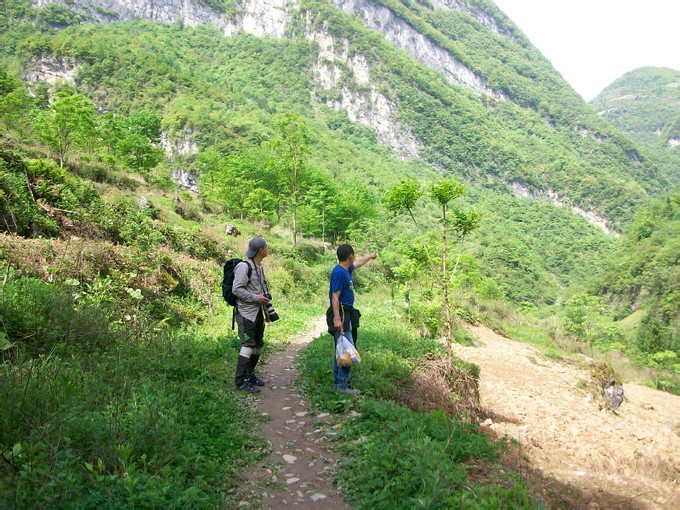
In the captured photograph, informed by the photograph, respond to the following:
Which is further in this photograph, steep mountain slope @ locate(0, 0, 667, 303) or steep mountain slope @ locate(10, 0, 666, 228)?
steep mountain slope @ locate(10, 0, 666, 228)

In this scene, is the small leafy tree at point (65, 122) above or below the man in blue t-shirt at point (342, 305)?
above

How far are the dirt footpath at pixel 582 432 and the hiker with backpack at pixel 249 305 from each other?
3922 millimetres

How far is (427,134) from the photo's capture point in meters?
158

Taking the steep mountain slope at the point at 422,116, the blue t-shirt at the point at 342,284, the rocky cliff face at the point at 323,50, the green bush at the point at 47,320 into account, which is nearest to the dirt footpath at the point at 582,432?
the blue t-shirt at the point at 342,284

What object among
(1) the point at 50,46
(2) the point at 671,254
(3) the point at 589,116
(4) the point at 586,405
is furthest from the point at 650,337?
(3) the point at 589,116

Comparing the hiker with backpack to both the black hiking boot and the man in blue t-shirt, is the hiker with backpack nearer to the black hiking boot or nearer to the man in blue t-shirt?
the black hiking boot

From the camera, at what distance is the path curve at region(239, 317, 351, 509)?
329cm

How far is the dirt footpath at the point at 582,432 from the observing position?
18.6ft

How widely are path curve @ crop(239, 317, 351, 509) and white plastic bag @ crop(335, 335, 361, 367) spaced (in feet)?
2.28

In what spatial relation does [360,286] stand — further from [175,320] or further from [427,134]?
[427,134]

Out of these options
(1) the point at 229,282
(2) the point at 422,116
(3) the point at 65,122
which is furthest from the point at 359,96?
(1) the point at 229,282

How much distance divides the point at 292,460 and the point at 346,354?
1549 mm

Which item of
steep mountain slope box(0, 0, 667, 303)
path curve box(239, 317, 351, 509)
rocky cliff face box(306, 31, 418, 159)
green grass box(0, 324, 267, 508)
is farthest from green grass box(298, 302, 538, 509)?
rocky cliff face box(306, 31, 418, 159)

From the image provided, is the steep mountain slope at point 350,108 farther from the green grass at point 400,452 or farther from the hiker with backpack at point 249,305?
the green grass at point 400,452
